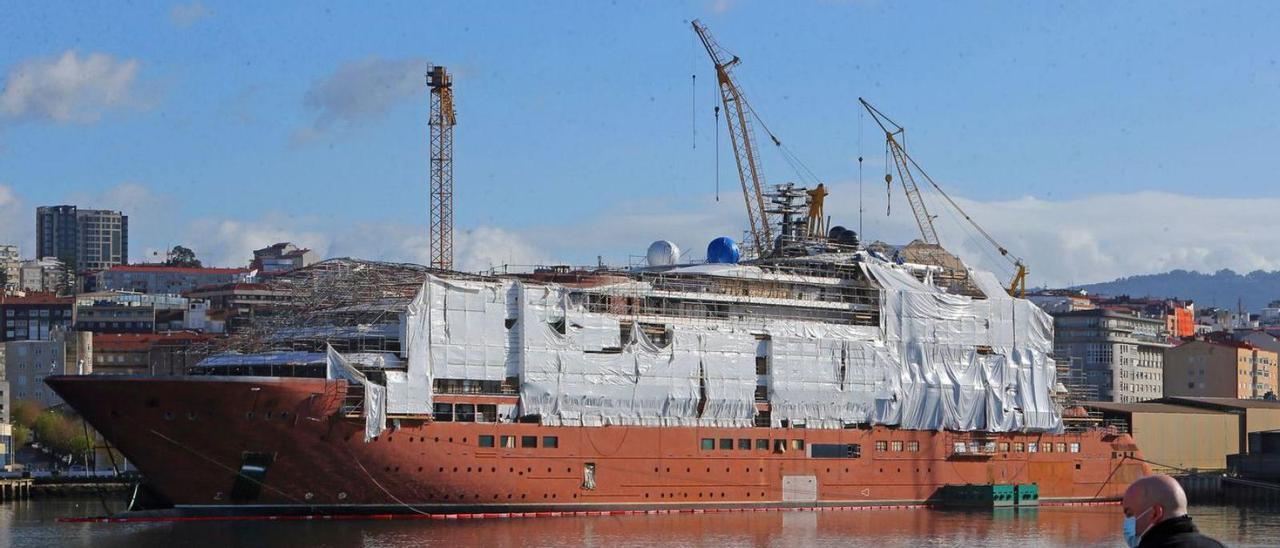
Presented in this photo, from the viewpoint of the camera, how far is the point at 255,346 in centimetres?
5725

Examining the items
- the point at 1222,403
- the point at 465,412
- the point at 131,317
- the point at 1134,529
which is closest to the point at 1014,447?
the point at 465,412

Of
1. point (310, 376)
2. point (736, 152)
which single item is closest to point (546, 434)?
point (310, 376)

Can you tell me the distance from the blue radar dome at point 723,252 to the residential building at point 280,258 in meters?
103

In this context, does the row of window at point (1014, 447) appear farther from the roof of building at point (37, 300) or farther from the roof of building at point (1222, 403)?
the roof of building at point (37, 300)

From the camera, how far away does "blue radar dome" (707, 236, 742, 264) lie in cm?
6844

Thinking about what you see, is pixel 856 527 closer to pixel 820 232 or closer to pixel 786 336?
pixel 786 336

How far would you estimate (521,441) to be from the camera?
57125mm

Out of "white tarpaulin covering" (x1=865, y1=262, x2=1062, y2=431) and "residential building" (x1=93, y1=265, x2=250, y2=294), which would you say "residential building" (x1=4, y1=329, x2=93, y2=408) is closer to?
"residential building" (x1=93, y1=265, x2=250, y2=294)

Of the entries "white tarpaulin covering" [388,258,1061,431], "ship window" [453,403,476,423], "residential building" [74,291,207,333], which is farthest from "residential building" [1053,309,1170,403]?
"ship window" [453,403,476,423]

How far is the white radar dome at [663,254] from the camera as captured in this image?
6975 centimetres

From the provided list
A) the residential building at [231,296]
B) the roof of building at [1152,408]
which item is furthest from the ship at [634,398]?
the residential building at [231,296]

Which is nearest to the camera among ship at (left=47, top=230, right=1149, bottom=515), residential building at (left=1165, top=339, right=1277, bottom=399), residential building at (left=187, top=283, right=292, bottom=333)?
ship at (left=47, top=230, right=1149, bottom=515)

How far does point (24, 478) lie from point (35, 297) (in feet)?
217

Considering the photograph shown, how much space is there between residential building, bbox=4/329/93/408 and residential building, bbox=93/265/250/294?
5845 centimetres
